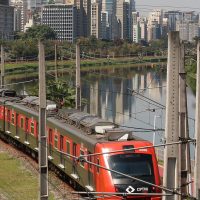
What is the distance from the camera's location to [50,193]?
71.8ft

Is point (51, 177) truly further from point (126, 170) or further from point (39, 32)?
point (39, 32)

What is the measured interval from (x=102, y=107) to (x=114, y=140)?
4978 centimetres

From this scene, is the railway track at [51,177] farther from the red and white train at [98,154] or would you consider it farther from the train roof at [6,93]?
the train roof at [6,93]

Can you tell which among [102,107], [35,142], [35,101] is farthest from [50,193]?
[102,107]

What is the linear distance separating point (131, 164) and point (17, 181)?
8.21 meters

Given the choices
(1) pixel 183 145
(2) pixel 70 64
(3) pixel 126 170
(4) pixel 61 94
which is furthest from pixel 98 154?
(2) pixel 70 64

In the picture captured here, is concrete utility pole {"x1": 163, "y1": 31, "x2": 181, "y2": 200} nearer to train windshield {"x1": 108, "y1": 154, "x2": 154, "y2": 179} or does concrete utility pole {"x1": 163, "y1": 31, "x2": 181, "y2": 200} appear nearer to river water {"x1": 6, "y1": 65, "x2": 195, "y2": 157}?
train windshield {"x1": 108, "y1": 154, "x2": 154, "y2": 179}

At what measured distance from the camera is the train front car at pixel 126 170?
17.2m

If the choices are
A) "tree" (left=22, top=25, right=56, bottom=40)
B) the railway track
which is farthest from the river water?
"tree" (left=22, top=25, right=56, bottom=40)

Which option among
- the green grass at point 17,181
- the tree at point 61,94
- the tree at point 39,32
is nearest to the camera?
the green grass at point 17,181

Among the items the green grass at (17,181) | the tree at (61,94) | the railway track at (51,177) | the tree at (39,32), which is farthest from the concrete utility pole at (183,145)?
the tree at (39,32)

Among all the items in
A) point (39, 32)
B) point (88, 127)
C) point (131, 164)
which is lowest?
point (131, 164)

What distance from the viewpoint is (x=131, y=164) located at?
1747 centimetres

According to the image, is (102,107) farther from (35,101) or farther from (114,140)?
(114,140)
